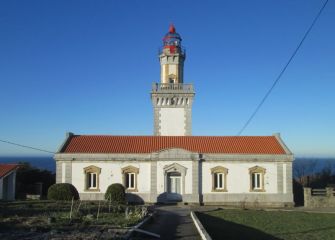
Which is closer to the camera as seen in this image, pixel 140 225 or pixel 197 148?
pixel 140 225

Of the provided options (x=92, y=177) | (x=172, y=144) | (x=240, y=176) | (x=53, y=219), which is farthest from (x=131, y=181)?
(x=53, y=219)

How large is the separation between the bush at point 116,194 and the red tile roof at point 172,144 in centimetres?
390

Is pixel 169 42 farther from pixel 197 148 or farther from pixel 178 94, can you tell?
pixel 197 148

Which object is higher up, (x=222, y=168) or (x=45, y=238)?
(x=222, y=168)

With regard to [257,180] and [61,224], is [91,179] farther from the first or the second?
[61,224]

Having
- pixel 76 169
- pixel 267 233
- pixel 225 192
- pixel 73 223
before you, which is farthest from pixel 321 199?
pixel 73 223

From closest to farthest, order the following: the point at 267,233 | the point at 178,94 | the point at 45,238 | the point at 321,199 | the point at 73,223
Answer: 1. the point at 45,238
2. the point at 73,223
3. the point at 267,233
4. the point at 321,199
5. the point at 178,94

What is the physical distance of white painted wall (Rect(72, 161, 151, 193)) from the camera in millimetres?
32094

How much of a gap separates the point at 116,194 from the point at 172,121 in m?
11.9

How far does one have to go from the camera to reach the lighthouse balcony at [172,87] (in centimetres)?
3988

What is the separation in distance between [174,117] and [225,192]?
1003 centimetres

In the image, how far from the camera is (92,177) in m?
32.4

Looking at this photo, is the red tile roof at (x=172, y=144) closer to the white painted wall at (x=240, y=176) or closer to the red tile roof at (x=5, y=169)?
the white painted wall at (x=240, y=176)

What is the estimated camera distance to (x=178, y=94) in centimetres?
3988
